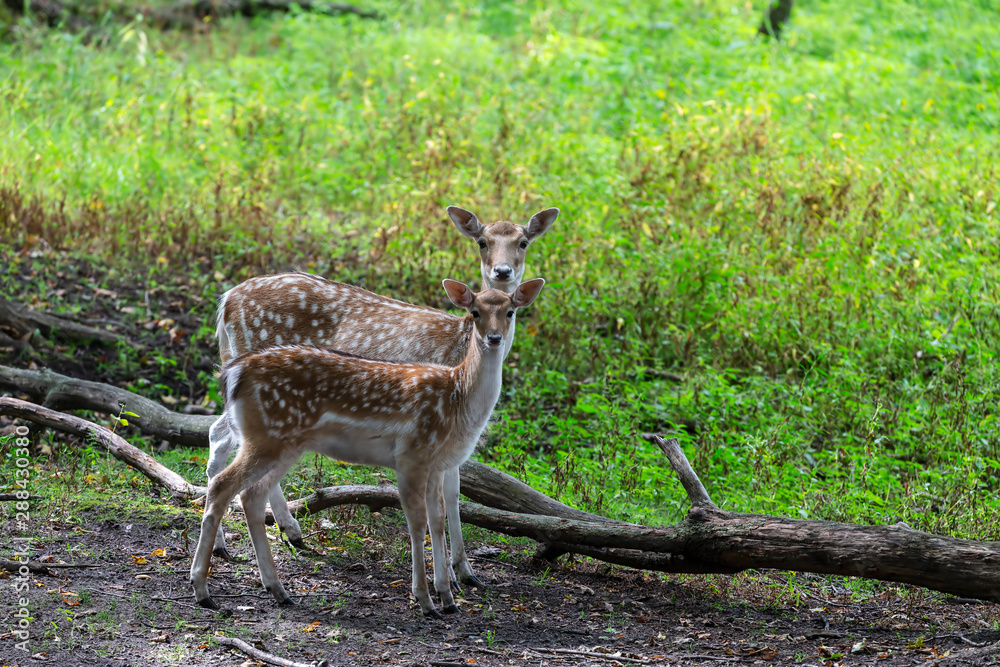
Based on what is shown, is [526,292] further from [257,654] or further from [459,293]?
[257,654]

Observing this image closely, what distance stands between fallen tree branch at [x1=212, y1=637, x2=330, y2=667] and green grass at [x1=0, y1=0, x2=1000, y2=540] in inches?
114

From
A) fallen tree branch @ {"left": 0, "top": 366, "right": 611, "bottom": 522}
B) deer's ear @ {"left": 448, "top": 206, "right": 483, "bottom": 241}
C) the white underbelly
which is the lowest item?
fallen tree branch @ {"left": 0, "top": 366, "right": 611, "bottom": 522}

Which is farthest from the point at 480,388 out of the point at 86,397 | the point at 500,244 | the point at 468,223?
the point at 86,397

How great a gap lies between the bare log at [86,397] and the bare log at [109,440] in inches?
18.4

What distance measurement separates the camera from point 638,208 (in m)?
10.3

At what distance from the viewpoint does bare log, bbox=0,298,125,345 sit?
852 cm

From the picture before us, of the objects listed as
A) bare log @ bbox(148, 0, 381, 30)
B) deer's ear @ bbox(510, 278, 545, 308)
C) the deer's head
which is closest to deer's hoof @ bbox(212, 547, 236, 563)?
deer's ear @ bbox(510, 278, 545, 308)

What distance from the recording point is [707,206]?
11109 mm

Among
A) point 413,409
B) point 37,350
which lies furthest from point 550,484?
point 37,350

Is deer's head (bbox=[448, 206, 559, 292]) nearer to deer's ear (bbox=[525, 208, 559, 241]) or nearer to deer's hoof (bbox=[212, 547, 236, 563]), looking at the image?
deer's ear (bbox=[525, 208, 559, 241])

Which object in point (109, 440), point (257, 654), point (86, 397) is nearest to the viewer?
point (257, 654)

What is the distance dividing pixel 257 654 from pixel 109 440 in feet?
9.47

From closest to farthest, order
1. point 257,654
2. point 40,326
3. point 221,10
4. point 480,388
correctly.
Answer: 1. point 257,654
2. point 480,388
3. point 40,326
4. point 221,10

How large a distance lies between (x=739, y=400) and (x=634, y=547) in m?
2.80
